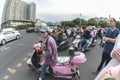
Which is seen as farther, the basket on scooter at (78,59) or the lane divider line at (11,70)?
the lane divider line at (11,70)

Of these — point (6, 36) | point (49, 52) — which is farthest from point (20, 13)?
point (49, 52)

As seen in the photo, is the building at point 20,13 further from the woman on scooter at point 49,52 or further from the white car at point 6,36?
the woman on scooter at point 49,52

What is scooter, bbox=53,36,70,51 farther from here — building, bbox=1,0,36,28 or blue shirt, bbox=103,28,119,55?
building, bbox=1,0,36,28

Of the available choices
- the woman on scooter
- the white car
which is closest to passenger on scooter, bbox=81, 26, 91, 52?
the woman on scooter

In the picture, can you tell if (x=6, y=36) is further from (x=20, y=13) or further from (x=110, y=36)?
(x=20, y=13)

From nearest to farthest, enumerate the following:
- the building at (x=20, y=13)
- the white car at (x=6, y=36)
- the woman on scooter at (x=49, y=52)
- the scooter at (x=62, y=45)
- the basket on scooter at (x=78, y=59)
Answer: the basket on scooter at (x=78, y=59)
the woman on scooter at (x=49, y=52)
the scooter at (x=62, y=45)
the white car at (x=6, y=36)
the building at (x=20, y=13)

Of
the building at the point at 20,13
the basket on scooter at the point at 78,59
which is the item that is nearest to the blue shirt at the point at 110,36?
the basket on scooter at the point at 78,59

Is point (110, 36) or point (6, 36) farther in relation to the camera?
point (6, 36)

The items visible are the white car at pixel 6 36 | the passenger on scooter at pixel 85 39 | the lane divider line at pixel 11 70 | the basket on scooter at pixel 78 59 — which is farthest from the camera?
the white car at pixel 6 36

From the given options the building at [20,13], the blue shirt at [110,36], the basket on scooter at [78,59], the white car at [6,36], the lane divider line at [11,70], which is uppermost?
the blue shirt at [110,36]

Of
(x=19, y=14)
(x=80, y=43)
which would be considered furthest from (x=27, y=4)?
(x=80, y=43)

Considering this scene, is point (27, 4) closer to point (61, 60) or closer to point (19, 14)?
point (19, 14)

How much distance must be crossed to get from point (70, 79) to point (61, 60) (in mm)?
644

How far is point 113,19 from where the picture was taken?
6520 millimetres
